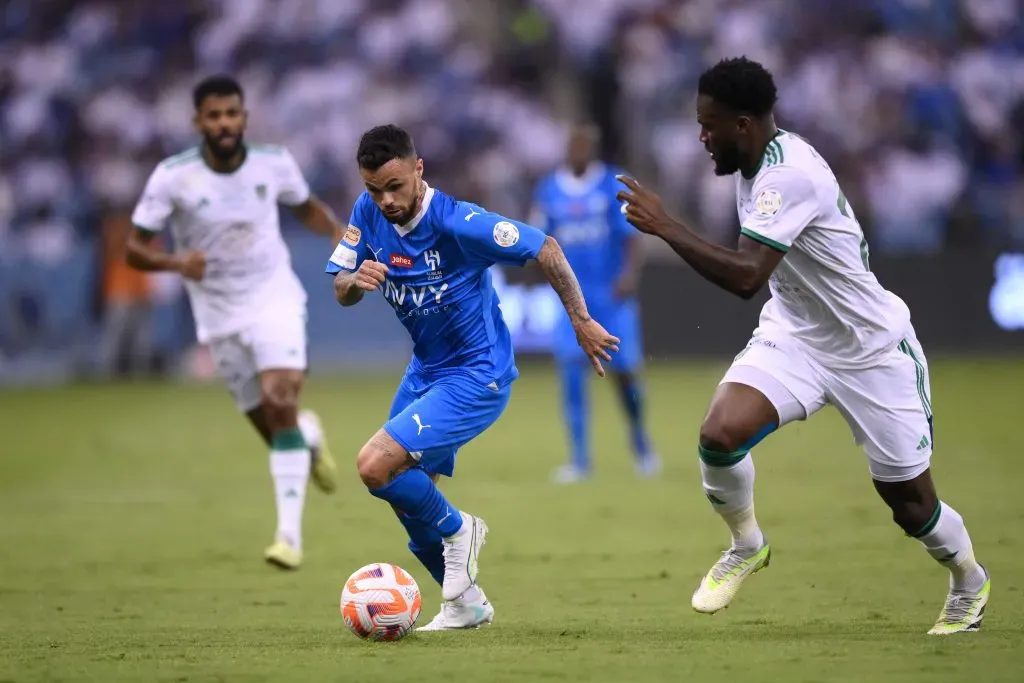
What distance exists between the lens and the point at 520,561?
31.8ft

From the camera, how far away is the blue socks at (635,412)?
13562mm

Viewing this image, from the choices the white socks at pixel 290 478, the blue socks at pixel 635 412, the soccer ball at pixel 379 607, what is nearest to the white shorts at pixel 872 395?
the soccer ball at pixel 379 607

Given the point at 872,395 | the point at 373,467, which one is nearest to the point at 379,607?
the point at 373,467

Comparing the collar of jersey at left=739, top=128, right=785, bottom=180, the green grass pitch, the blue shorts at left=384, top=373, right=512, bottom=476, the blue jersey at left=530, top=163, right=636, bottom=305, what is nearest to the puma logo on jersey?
the blue shorts at left=384, top=373, right=512, bottom=476

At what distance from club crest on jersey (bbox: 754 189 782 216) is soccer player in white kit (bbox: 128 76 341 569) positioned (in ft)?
14.2

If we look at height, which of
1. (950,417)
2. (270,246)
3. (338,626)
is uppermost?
(270,246)

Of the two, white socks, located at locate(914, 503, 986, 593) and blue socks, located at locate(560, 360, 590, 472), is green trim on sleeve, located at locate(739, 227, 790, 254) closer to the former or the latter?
white socks, located at locate(914, 503, 986, 593)

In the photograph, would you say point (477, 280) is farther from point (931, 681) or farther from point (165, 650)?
point (931, 681)

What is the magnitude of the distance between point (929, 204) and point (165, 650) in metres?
18.2

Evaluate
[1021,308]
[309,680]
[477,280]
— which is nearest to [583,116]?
[1021,308]

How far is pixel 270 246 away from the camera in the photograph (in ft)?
34.4

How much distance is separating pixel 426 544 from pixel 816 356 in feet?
6.81

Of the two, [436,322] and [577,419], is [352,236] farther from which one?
[577,419]

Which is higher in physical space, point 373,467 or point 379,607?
point 373,467
